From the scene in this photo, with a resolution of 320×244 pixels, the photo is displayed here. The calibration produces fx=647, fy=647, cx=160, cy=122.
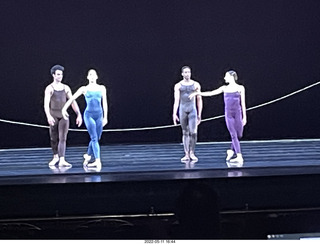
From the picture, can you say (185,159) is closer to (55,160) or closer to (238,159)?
(238,159)

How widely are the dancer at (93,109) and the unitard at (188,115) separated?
0.15 meters

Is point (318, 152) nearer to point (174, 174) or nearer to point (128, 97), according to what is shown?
point (174, 174)

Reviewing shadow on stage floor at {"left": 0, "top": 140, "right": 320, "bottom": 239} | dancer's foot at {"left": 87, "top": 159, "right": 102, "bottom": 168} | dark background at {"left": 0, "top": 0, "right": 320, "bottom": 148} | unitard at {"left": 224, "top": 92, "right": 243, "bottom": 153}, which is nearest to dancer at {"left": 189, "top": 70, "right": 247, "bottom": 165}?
unitard at {"left": 224, "top": 92, "right": 243, "bottom": 153}

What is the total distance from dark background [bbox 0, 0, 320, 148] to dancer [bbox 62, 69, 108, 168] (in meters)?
0.32

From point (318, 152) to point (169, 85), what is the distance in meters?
0.45

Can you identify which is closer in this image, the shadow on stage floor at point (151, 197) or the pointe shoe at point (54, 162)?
the shadow on stage floor at point (151, 197)

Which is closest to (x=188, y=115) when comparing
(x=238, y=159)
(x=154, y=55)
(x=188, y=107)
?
(x=188, y=107)

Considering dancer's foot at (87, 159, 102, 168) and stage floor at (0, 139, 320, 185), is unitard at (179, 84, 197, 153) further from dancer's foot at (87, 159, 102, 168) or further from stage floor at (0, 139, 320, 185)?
dancer's foot at (87, 159, 102, 168)

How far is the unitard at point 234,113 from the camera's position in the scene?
4.23 ft

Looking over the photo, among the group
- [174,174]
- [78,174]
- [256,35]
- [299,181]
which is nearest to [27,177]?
[78,174]

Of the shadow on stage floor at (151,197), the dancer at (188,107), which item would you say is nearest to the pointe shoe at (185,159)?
the dancer at (188,107)

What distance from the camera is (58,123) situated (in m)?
1.29

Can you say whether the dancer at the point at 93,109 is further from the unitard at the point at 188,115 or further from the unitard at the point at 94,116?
the unitard at the point at 188,115

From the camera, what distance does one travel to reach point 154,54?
1684 millimetres
